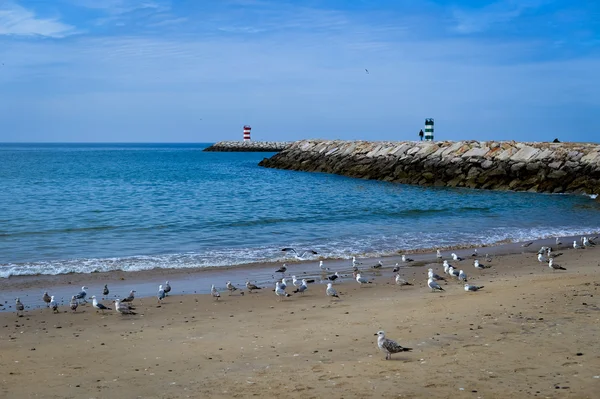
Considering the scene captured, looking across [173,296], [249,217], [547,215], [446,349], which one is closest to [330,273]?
[173,296]

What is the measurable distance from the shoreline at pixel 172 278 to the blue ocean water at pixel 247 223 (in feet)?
2.23

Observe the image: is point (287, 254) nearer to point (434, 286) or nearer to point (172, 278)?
point (172, 278)

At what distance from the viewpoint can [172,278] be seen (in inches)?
A: 593

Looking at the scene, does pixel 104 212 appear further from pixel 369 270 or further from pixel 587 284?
pixel 587 284

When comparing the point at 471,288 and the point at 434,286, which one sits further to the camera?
the point at 434,286

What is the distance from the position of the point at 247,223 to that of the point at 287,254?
23.8 feet

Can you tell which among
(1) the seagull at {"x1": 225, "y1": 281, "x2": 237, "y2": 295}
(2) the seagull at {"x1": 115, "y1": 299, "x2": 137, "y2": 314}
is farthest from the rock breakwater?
(2) the seagull at {"x1": 115, "y1": 299, "x2": 137, "y2": 314}

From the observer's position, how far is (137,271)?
15977 millimetres

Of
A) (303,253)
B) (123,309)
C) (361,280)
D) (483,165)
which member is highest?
(483,165)

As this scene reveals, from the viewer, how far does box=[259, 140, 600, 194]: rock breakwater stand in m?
38.9

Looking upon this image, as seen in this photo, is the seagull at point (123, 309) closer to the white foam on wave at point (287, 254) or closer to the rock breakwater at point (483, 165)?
the white foam on wave at point (287, 254)

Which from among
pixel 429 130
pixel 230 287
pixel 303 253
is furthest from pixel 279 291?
pixel 429 130

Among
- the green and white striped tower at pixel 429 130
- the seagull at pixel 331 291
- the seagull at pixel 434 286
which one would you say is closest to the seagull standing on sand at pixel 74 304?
the seagull at pixel 331 291

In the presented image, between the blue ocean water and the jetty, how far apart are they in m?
79.6
